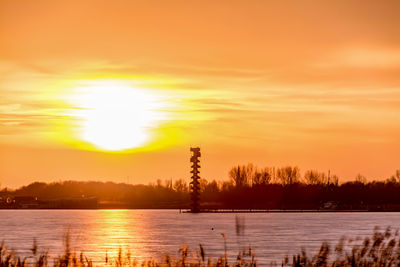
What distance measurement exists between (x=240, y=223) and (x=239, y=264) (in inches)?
164

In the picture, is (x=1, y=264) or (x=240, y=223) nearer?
(x=240, y=223)

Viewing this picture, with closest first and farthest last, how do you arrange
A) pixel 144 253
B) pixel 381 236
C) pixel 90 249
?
1. pixel 381 236
2. pixel 144 253
3. pixel 90 249

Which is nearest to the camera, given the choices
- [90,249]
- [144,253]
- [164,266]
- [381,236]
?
[381,236]

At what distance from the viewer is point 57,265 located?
17250 millimetres

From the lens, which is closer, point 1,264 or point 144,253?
point 1,264

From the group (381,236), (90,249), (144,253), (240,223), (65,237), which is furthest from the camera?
(90,249)

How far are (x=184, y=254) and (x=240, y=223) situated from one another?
7.97 ft

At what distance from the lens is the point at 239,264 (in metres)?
18.8

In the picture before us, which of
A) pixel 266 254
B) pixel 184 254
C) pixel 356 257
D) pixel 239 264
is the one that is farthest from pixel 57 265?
pixel 266 254

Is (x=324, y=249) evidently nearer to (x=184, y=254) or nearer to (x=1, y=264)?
(x=184, y=254)

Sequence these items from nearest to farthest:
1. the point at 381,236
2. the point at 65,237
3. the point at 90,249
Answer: the point at 65,237, the point at 381,236, the point at 90,249

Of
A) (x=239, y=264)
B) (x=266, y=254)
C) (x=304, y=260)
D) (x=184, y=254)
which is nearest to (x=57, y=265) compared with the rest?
(x=184, y=254)

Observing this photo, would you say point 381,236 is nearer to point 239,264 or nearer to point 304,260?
point 304,260

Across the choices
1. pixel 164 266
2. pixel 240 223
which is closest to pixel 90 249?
pixel 164 266
